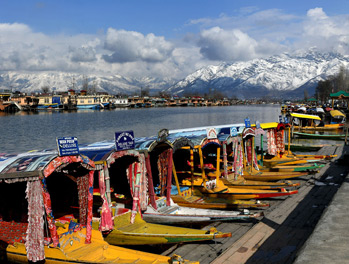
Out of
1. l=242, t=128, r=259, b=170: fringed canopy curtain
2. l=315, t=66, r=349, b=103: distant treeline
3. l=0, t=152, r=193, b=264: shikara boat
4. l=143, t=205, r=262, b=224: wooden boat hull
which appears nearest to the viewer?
l=0, t=152, r=193, b=264: shikara boat

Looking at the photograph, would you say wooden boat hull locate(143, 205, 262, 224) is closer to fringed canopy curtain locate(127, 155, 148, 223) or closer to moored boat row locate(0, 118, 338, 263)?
moored boat row locate(0, 118, 338, 263)

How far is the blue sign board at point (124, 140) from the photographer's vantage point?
11.2 metres

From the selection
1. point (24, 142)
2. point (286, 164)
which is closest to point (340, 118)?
point (286, 164)

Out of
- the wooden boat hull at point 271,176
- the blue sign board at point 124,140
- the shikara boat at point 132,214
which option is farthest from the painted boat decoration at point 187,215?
the wooden boat hull at point 271,176

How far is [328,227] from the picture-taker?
9453mm

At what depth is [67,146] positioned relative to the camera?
30.2 feet

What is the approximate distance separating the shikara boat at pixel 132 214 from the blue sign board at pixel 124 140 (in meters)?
0.17

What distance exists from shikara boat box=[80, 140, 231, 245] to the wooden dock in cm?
74

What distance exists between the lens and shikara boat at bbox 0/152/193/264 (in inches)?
347

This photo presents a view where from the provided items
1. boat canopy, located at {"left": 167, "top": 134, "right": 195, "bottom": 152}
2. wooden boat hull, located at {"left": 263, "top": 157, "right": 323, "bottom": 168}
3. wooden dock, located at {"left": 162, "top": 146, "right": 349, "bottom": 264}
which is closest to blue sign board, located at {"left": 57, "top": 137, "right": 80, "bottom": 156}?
wooden dock, located at {"left": 162, "top": 146, "right": 349, "bottom": 264}

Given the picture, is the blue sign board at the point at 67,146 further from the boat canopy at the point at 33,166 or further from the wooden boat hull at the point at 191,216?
the wooden boat hull at the point at 191,216

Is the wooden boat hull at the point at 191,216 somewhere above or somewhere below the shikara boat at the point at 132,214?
below

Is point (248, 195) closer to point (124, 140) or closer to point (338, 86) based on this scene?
point (124, 140)

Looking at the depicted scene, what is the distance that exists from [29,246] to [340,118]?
6421 cm
